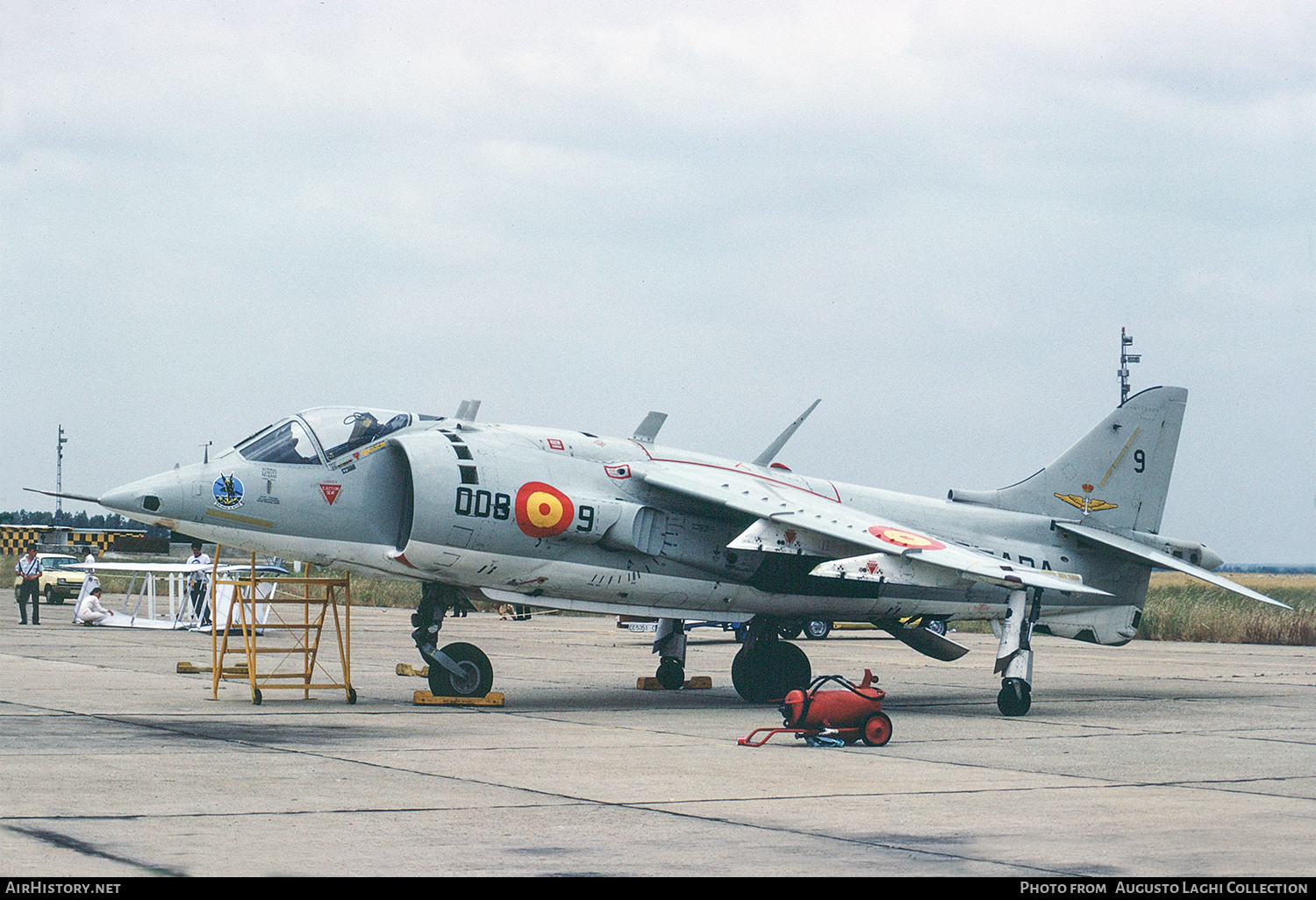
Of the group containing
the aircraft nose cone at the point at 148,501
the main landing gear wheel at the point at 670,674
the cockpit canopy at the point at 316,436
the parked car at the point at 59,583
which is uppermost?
the cockpit canopy at the point at 316,436

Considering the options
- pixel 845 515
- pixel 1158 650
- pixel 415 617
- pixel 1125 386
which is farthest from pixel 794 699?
pixel 1125 386

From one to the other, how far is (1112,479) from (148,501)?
12.1m

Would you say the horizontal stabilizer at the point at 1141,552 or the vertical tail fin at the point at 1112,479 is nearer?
the horizontal stabilizer at the point at 1141,552

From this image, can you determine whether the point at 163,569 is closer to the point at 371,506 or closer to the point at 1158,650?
the point at 371,506

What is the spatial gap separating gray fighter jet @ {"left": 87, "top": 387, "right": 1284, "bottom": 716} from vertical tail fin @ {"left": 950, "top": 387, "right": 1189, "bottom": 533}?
0.74 m

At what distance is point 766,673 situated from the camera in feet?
58.4

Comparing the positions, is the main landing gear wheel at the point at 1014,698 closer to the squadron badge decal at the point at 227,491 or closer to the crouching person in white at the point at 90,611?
the squadron badge decal at the point at 227,491

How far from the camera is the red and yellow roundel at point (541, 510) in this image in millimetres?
15750

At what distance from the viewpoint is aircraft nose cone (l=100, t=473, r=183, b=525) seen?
48.9 ft

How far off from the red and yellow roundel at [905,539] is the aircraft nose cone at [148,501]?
7187mm

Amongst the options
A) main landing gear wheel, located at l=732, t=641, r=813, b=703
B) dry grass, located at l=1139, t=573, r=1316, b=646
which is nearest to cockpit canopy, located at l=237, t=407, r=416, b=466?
main landing gear wheel, located at l=732, t=641, r=813, b=703

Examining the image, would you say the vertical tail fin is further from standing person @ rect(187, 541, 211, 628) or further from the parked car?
the parked car

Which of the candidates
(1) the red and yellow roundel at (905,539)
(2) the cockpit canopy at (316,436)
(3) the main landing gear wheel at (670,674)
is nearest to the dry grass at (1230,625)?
(3) the main landing gear wheel at (670,674)

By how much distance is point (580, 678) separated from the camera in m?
21.3
